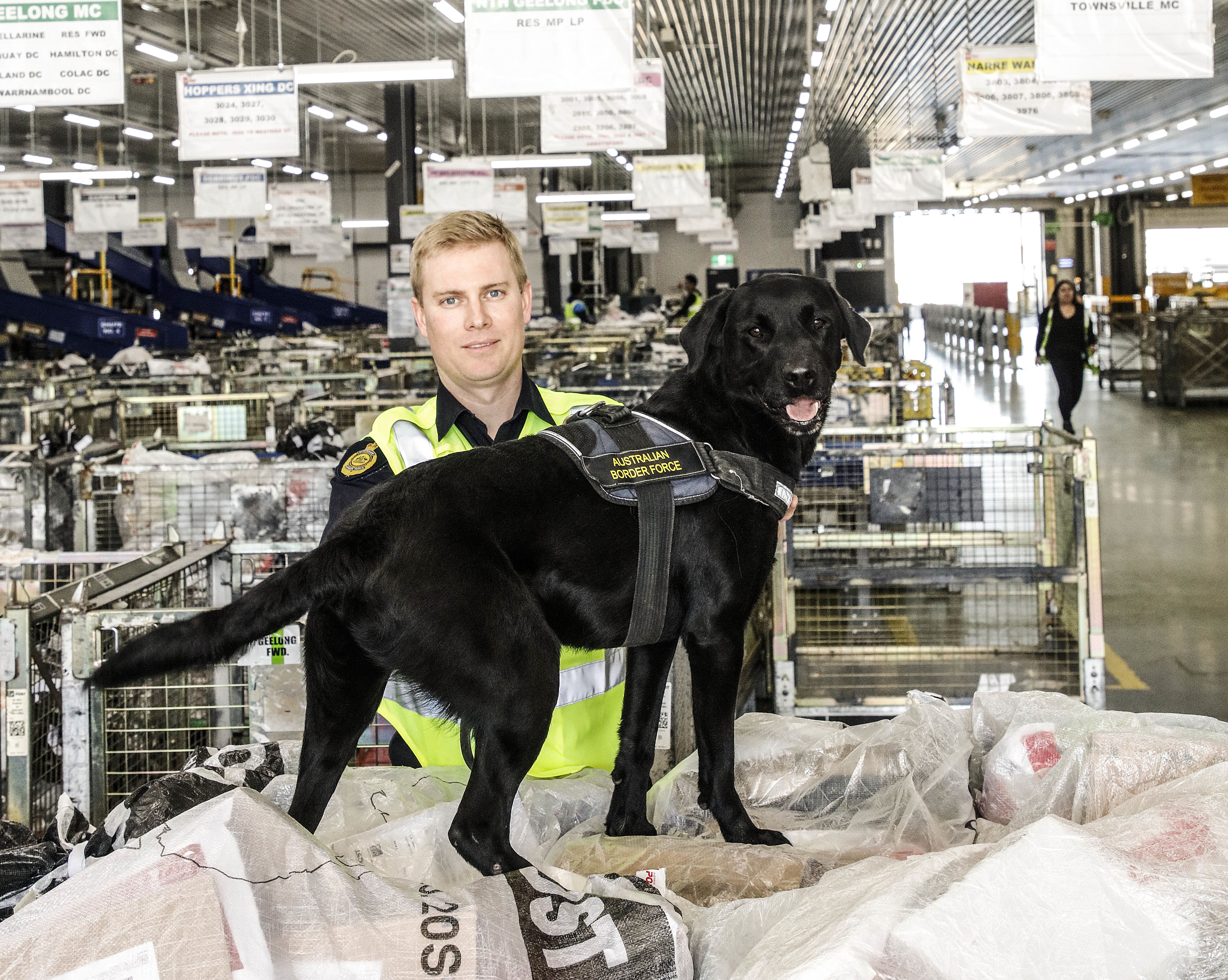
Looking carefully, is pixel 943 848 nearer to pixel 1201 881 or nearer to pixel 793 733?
pixel 793 733

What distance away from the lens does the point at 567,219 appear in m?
21.0

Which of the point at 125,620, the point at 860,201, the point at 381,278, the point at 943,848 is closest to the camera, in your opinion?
the point at 943,848

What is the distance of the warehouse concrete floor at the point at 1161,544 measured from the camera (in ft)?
19.7

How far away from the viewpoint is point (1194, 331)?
17359 mm

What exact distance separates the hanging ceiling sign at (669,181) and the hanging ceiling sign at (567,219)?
6.00m

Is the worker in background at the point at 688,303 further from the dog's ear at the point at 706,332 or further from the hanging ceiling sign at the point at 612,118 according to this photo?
the dog's ear at the point at 706,332

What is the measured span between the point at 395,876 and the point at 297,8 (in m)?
16.5

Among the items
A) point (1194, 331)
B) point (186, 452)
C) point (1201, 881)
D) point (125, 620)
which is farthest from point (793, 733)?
point (1194, 331)

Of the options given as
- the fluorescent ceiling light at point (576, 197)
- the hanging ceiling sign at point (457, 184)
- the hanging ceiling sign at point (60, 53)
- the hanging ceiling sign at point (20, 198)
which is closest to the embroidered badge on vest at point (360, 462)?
the hanging ceiling sign at point (60, 53)

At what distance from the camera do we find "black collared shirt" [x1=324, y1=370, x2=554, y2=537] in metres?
2.18

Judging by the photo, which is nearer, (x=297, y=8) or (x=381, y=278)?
(x=297, y=8)

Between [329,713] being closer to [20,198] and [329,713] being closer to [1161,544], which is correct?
[1161,544]

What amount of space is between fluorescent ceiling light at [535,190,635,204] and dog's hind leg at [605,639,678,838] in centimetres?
1944

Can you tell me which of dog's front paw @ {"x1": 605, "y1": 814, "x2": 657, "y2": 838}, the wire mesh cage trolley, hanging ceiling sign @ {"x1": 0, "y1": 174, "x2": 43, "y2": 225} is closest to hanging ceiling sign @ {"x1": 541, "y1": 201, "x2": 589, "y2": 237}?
hanging ceiling sign @ {"x1": 0, "y1": 174, "x2": 43, "y2": 225}
